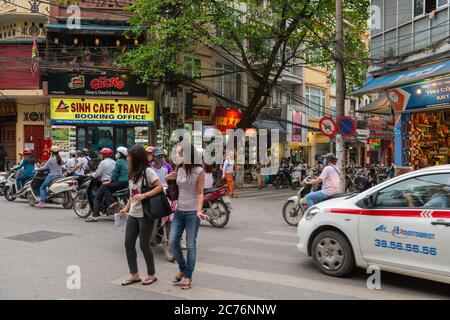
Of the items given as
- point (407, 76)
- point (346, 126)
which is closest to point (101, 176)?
point (346, 126)

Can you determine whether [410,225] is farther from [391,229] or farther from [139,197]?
[139,197]

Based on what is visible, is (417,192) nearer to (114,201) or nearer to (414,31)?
(114,201)

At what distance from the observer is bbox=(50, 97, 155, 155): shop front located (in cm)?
2058

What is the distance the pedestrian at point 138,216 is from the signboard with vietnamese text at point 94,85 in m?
15.9

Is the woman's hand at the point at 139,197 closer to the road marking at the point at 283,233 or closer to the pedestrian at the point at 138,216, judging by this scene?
the pedestrian at the point at 138,216

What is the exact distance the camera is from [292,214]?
10555mm

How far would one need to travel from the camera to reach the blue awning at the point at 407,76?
11.7 meters

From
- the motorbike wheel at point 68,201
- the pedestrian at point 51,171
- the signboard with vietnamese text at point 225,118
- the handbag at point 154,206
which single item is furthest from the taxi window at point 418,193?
the signboard with vietnamese text at point 225,118

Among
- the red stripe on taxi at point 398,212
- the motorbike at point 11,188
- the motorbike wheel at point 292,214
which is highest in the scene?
the red stripe on taxi at point 398,212

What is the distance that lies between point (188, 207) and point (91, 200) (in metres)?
5.77

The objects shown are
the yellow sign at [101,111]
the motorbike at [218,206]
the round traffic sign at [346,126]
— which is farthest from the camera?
the yellow sign at [101,111]

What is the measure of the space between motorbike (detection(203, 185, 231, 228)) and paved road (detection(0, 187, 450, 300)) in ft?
0.94

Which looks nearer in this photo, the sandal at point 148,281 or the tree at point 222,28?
the sandal at point 148,281
